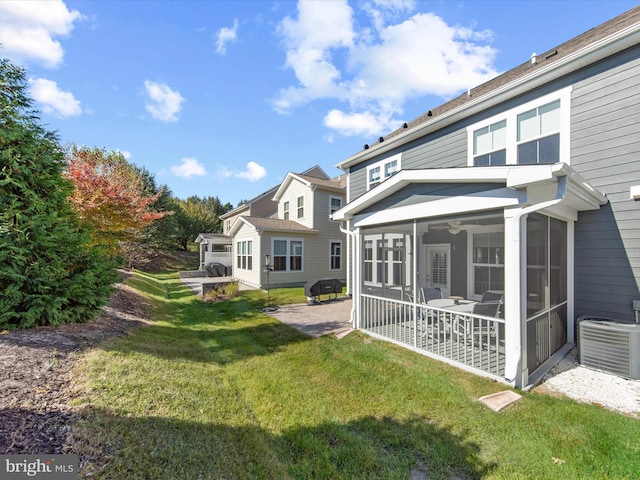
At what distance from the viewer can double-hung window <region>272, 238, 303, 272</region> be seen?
15.2m

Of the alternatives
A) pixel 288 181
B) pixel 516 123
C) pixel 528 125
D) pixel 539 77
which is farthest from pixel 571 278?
pixel 288 181

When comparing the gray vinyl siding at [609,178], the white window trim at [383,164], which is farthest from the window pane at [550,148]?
the white window trim at [383,164]

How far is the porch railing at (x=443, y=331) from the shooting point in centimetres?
480

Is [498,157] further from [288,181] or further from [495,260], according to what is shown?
[288,181]

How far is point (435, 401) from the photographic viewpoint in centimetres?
384

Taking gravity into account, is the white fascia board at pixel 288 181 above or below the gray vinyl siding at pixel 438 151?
above

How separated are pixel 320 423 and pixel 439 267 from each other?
25.1 ft

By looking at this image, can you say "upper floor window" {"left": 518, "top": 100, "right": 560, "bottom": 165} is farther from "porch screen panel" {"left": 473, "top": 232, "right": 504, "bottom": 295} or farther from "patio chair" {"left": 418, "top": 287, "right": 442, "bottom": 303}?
"patio chair" {"left": 418, "top": 287, "right": 442, "bottom": 303}

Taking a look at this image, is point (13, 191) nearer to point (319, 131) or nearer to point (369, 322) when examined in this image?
point (369, 322)

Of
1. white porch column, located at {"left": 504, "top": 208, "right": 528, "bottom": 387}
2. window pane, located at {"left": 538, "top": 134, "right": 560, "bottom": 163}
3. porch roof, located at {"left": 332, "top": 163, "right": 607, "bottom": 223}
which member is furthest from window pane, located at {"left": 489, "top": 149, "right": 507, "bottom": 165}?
white porch column, located at {"left": 504, "top": 208, "right": 528, "bottom": 387}

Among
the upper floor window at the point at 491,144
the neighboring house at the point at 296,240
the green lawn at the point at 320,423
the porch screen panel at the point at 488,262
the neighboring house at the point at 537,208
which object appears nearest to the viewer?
the green lawn at the point at 320,423

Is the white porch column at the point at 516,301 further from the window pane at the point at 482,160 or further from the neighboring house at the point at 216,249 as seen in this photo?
the neighboring house at the point at 216,249

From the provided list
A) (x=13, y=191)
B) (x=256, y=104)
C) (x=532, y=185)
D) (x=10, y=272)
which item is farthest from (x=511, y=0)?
(x=10, y=272)

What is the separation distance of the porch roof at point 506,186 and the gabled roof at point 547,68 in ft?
9.61
